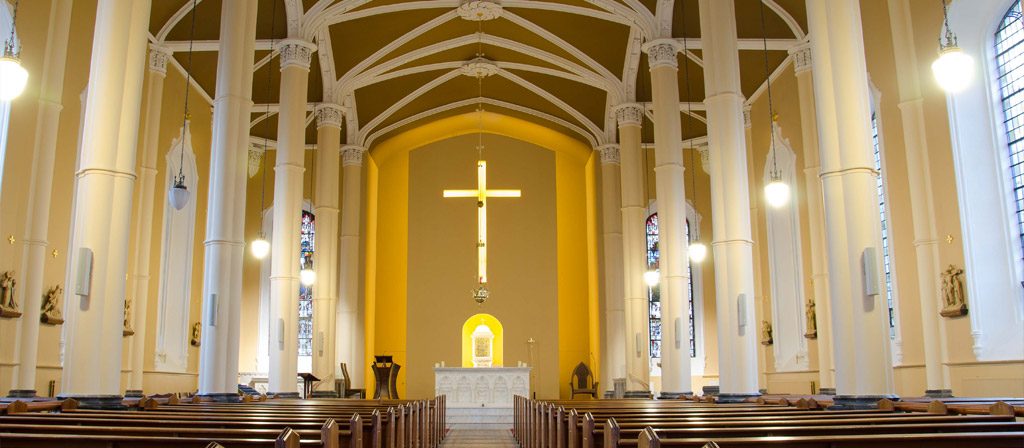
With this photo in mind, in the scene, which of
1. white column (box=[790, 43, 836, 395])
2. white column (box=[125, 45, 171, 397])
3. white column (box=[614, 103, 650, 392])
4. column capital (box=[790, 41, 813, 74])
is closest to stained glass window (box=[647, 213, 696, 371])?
white column (box=[614, 103, 650, 392])

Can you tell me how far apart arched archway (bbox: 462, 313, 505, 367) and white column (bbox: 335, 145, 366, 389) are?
3.61 metres

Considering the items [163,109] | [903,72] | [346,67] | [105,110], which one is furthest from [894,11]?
[163,109]

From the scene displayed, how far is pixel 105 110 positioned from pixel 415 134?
1869 centimetres

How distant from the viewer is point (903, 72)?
1305 cm

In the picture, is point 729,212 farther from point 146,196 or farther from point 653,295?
point 653,295

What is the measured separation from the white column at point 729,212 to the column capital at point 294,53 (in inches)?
318

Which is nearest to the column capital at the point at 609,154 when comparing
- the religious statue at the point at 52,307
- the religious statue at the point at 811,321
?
the religious statue at the point at 811,321

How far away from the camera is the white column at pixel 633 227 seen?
812 inches

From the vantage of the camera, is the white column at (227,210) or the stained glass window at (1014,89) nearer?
the stained glass window at (1014,89)

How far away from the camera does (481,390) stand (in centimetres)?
2067

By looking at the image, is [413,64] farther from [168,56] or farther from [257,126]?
[168,56]

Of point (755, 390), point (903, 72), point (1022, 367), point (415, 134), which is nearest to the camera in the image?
point (1022, 367)

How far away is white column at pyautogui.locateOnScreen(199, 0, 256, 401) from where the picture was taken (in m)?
12.5

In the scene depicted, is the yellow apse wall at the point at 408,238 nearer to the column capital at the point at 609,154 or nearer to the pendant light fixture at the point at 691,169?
the column capital at the point at 609,154
